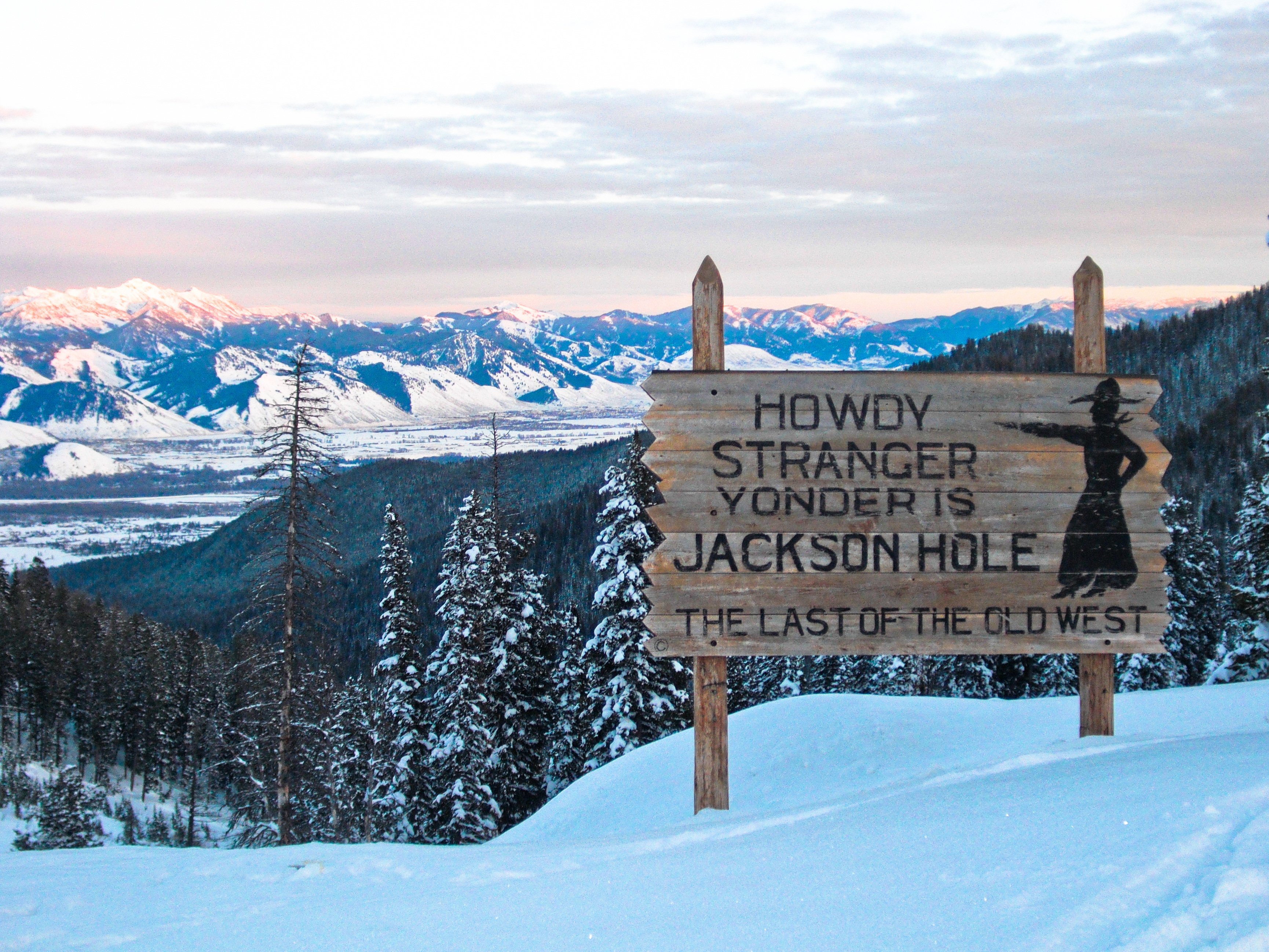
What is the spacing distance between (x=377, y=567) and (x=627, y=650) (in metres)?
142

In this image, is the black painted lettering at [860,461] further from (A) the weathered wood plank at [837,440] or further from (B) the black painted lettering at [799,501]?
(B) the black painted lettering at [799,501]

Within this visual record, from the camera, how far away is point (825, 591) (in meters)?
7.61

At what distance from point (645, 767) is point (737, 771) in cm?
232

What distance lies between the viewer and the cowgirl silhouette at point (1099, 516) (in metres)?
7.84

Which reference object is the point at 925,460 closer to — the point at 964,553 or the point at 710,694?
the point at 964,553

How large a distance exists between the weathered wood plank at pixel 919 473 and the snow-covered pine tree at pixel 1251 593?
24.0ft

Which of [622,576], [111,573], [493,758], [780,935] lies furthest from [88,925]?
[111,573]

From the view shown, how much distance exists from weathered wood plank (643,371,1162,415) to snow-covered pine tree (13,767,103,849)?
31.9 metres

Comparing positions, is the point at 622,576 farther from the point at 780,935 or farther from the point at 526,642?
the point at 780,935

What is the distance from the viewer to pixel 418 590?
120375 mm

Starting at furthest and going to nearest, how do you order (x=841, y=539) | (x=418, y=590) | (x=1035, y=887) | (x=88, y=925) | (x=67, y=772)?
1. (x=418, y=590)
2. (x=67, y=772)
3. (x=841, y=539)
4. (x=88, y=925)
5. (x=1035, y=887)

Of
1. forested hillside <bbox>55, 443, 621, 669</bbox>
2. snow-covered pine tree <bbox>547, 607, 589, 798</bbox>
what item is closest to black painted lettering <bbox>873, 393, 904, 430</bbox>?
snow-covered pine tree <bbox>547, 607, 589, 798</bbox>

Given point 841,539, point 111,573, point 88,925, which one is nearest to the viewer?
point 88,925

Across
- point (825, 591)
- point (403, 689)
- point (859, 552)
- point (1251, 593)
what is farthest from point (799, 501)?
point (403, 689)
